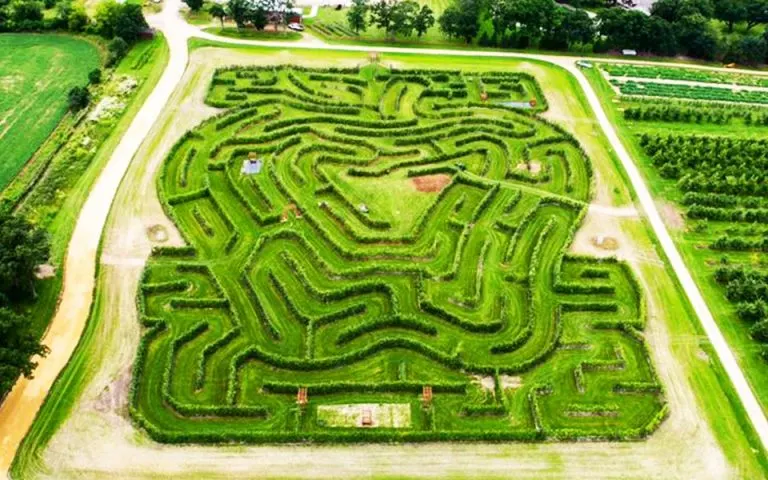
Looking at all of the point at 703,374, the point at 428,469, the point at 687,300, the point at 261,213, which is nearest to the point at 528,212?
the point at 687,300

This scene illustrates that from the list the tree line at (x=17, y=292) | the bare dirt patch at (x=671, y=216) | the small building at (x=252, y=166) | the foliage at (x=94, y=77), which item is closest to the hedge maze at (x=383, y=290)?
the small building at (x=252, y=166)

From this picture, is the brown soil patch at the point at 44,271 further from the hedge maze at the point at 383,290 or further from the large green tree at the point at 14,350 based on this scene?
the large green tree at the point at 14,350

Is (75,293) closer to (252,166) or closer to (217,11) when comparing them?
(252,166)

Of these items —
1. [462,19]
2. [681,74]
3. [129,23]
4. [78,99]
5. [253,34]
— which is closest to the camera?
[78,99]

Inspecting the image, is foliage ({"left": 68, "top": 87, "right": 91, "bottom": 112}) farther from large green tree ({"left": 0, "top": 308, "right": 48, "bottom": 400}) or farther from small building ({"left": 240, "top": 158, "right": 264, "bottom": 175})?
large green tree ({"left": 0, "top": 308, "right": 48, "bottom": 400})

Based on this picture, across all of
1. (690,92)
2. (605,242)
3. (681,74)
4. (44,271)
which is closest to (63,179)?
(44,271)
